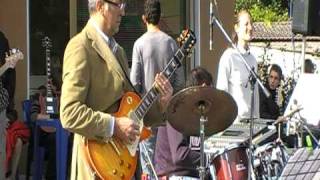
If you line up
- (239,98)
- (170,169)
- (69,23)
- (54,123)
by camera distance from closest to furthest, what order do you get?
(170,169) < (239,98) < (54,123) < (69,23)

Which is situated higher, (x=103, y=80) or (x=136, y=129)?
(x=103, y=80)

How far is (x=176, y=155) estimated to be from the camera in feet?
18.6

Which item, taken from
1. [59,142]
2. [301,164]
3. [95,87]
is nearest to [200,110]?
[301,164]

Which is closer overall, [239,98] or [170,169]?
[170,169]

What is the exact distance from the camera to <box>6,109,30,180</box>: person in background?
25.6ft

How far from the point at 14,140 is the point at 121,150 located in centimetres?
383

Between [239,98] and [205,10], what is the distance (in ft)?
11.3

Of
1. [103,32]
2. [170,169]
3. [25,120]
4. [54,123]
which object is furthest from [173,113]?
[25,120]

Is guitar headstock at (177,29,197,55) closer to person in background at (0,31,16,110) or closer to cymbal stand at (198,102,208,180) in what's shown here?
cymbal stand at (198,102,208,180)

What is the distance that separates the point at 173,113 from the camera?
17.1 feet

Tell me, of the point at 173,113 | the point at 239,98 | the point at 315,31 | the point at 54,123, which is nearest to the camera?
the point at 173,113

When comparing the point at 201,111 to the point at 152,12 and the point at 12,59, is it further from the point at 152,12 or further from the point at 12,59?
the point at 12,59

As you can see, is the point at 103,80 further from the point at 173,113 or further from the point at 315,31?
the point at 315,31

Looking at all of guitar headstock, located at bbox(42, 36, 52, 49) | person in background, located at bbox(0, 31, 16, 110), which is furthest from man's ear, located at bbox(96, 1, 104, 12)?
guitar headstock, located at bbox(42, 36, 52, 49)
